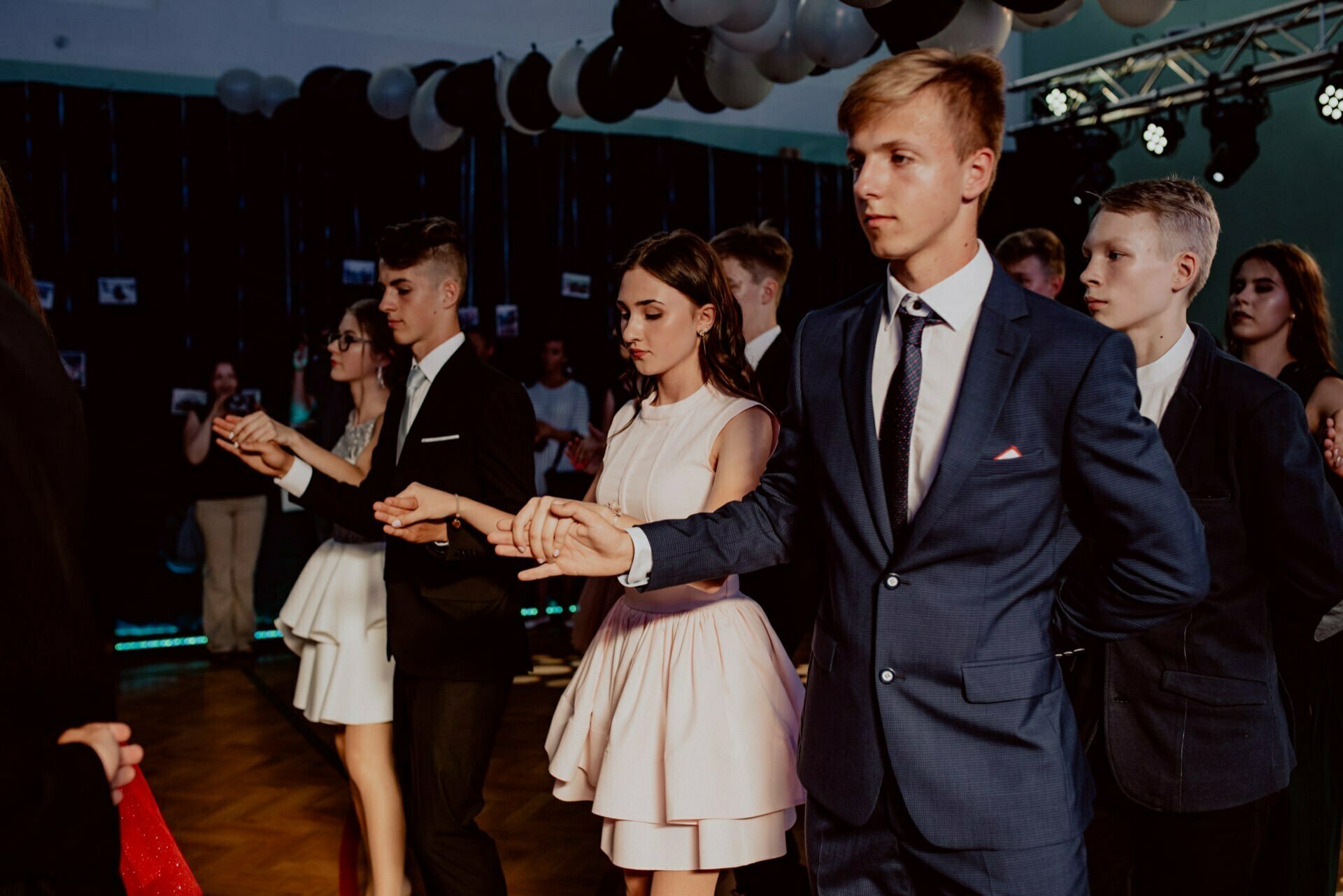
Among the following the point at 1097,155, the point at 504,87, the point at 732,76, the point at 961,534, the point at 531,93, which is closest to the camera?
the point at 961,534

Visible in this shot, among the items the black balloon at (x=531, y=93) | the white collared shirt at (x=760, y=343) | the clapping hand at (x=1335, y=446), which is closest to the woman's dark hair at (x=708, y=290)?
the white collared shirt at (x=760, y=343)

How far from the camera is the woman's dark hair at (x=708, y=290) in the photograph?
2.38 m

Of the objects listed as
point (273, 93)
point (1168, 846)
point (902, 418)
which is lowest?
point (1168, 846)

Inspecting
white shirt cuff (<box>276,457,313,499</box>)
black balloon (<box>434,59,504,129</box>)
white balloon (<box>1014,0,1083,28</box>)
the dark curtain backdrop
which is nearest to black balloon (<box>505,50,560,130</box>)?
black balloon (<box>434,59,504,129</box>)

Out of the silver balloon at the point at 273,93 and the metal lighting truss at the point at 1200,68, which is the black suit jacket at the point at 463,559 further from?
the metal lighting truss at the point at 1200,68

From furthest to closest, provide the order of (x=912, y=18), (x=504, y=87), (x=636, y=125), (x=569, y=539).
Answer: (x=636, y=125)
(x=504, y=87)
(x=912, y=18)
(x=569, y=539)

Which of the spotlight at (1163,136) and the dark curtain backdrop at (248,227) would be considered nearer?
the dark curtain backdrop at (248,227)

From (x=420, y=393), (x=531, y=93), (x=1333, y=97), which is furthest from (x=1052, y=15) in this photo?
(x=420, y=393)

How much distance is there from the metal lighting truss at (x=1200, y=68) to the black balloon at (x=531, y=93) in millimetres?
3990

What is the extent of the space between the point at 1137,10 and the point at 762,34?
5.43 feet

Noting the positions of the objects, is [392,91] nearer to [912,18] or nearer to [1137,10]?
[912,18]

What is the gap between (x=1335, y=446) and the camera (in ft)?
8.31

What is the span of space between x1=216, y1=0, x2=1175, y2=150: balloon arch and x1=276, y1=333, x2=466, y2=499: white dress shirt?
88.2 inches

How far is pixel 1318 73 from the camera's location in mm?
6586
